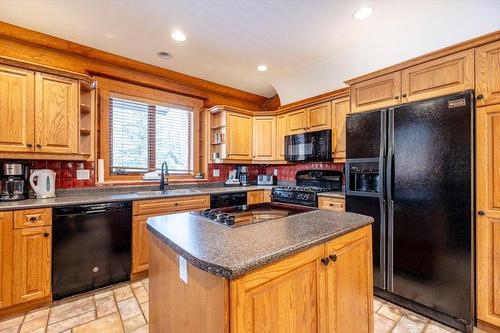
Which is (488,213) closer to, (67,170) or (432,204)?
(432,204)

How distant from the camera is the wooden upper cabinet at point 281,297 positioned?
0.83 meters

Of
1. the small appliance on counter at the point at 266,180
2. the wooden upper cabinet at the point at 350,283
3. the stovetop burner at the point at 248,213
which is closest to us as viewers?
the wooden upper cabinet at the point at 350,283

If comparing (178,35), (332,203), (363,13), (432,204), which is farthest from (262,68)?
(432,204)

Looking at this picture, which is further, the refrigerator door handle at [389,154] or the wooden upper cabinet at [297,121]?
the wooden upper cabinet at [297,121]

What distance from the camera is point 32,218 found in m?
2.10

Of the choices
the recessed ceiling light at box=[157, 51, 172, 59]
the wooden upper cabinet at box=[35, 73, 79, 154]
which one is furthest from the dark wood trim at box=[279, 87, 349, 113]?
the wooden upper cabinet at box=[35, 73, 79, 154]

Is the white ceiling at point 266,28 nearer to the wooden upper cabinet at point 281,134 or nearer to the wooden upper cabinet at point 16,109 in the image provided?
the wooden upper cabinet at point 16,109

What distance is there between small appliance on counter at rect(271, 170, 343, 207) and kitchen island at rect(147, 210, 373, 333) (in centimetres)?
155

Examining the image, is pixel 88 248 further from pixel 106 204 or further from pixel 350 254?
pixel 350 254

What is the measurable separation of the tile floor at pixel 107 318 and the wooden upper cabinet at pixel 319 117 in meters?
2.17

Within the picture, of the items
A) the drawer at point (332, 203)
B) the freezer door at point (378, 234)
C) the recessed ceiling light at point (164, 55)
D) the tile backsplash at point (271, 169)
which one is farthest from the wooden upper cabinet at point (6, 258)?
the freezer door at point (378, 234)

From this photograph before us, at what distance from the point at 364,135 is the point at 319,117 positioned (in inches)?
43.2

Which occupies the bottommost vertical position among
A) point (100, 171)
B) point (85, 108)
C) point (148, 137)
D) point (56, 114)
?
point (100, 171)

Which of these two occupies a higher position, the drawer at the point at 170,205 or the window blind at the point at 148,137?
the window blind at the point at 148,137
